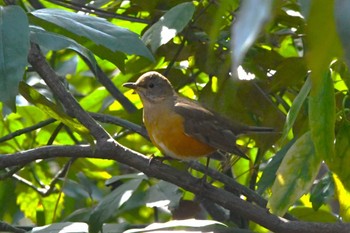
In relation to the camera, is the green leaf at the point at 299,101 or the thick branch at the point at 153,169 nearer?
the green leaf at the point at 299,101

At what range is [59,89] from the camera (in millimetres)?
1974

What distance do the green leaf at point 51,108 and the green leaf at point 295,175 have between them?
0.48 metres

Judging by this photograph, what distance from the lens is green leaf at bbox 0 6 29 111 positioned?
135 cm

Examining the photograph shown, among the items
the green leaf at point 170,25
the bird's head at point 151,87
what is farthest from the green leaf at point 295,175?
the bird's head at point 151,87

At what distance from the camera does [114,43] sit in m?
1.79

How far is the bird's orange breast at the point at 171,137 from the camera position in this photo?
119 inches

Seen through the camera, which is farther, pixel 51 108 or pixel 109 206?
pixel 109 206

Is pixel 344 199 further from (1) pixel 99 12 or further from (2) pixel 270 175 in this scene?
(1) pixel 99 12

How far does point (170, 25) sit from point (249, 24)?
173cm

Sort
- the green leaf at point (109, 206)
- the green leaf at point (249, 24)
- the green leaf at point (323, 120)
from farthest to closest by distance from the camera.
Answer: the green leaf at point (109, 206) < the green leaf at point (323, 120) < the green leaf at point (249, 24)

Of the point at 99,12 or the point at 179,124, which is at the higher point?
the point at 99,12

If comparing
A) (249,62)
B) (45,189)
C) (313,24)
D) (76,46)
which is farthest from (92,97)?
(313,24)

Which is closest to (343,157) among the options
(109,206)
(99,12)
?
(109,206)

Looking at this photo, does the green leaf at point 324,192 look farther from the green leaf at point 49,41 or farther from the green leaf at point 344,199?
the green leaf at point 49,41
